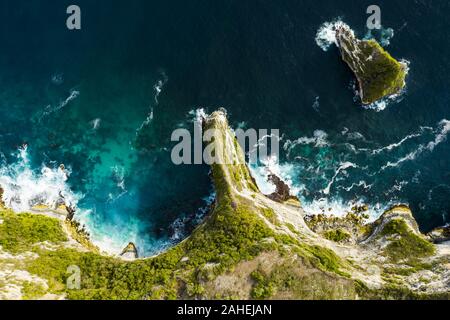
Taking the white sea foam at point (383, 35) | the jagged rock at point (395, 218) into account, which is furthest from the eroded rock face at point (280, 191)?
the white sea foam at point (383, 35)

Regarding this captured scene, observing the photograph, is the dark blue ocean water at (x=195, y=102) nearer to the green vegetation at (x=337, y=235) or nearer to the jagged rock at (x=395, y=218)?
the jagged rock at (x=395, y=218)

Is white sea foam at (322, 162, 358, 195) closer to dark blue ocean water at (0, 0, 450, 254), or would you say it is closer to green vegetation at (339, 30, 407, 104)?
dark blue ocean water at (0, 0, 450, 254)

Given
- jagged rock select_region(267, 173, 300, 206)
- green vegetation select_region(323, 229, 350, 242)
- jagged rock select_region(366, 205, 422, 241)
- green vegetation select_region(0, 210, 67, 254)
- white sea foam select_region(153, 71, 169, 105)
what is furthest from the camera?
white sea foam select_region(153, 71, 169, 105)

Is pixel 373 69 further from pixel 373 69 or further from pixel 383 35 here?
pixel 383 35

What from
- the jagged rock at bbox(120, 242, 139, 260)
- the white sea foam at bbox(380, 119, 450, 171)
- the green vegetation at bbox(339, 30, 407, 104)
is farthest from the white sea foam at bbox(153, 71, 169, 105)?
the white sea foam at bbox(380, 119, 450, 171)

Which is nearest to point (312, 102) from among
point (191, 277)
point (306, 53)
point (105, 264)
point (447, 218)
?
point (306, 53)
